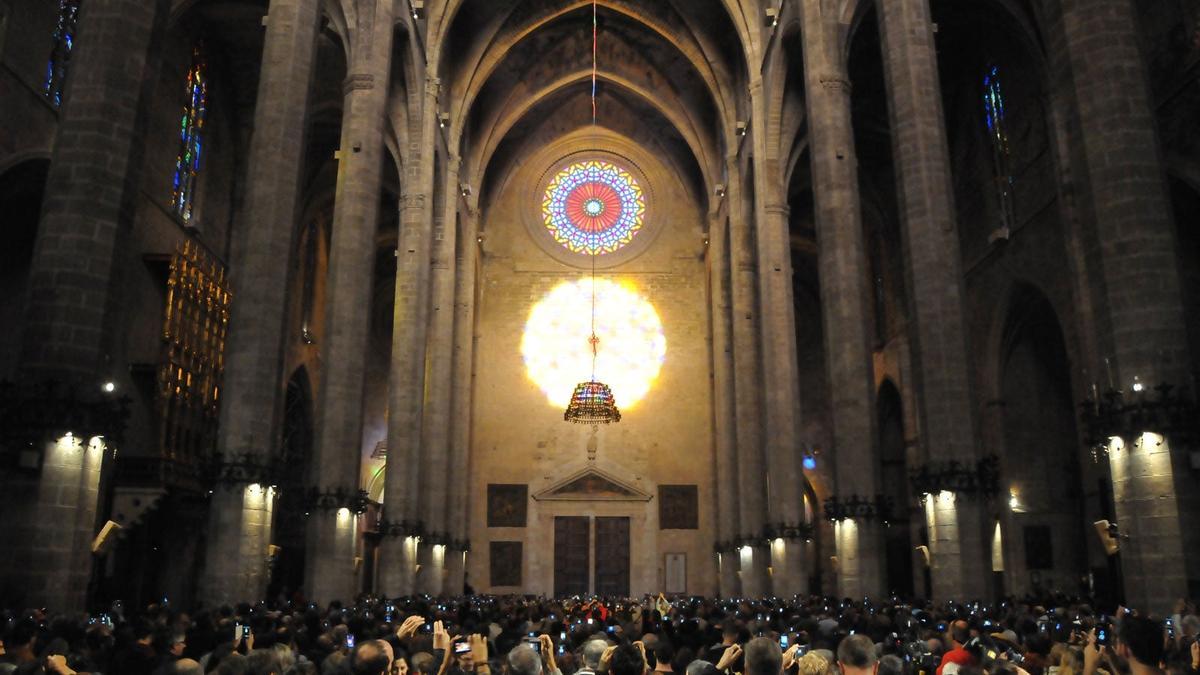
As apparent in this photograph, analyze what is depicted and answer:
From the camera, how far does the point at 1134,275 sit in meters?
11.1

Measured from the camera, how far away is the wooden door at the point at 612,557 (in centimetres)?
3662

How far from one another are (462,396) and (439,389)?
469 cm

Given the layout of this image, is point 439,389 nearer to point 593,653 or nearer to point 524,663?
point 593,653

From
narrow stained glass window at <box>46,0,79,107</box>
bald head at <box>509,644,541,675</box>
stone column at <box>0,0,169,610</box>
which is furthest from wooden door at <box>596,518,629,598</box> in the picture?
bald head at <box>509,644,541,675</box>

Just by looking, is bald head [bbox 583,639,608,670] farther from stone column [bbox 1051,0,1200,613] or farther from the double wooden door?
the double wooden door

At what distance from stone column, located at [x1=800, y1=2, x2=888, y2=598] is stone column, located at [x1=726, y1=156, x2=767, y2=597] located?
10.6m

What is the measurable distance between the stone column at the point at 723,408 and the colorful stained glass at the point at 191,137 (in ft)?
61.5

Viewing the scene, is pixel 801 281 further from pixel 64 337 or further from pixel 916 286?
pixel 64 337

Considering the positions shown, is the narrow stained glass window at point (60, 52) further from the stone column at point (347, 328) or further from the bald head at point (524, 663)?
the bald head at point (524, 663)

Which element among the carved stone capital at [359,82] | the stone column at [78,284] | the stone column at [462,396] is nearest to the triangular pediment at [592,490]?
the stone column at [462,396]

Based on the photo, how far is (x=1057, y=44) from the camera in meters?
12.4

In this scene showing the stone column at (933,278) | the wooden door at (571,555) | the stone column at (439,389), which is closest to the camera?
the stone column at (933,278)

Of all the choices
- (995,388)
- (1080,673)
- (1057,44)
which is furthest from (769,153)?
(1080,673)

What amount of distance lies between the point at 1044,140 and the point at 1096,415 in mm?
12993
